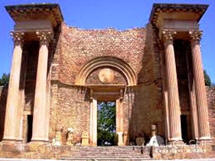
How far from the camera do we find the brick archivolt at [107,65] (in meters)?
20.2

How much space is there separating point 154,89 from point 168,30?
12.5 ft

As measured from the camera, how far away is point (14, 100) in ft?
54.0

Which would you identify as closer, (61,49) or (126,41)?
(61,49)

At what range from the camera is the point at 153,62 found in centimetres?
1858

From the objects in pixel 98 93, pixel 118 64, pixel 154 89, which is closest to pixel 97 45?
pixel 118 64

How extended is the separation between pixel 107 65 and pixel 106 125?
15241 millimetres

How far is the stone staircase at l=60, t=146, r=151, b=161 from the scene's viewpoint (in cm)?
1361

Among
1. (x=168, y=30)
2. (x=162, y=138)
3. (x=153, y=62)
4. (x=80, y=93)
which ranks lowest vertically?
(x=162, y=138)

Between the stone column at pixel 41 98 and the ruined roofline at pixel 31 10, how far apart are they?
4.19 ft

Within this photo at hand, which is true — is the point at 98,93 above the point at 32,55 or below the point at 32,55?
below

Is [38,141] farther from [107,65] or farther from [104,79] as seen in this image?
[107,65]

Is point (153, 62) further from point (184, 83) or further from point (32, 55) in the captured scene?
point (32, 55)

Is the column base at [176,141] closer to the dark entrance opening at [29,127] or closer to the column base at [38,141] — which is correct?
the column base at [38,141]

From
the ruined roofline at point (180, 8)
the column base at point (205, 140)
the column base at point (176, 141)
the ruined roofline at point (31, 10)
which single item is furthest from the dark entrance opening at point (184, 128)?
the ruined roofline at point (31, 10)
